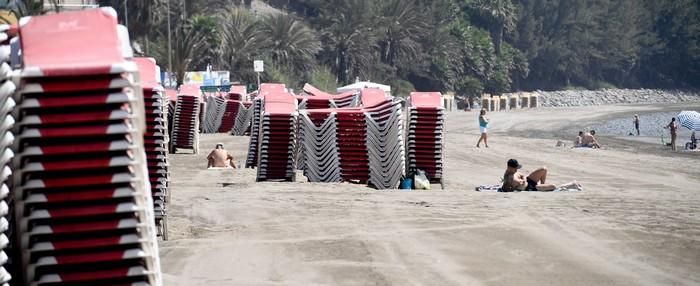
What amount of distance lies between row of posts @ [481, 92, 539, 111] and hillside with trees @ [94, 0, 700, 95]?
159 inches

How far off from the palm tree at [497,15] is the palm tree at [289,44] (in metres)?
39.2

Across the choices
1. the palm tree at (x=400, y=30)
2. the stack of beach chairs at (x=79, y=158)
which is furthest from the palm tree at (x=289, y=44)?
the stack of beach chairs at (x=79, y=158)

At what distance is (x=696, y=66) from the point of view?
127750 millimetres

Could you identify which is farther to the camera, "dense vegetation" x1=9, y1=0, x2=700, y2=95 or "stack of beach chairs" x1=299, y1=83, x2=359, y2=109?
"dense vegetation" x1=9, y1=0, x2=700, y2=95

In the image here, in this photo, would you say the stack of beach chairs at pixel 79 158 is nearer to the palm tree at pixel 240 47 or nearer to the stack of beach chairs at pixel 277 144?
the stack of beach chairs at pixel 277 144

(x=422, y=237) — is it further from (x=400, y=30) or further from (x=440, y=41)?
(x=440, y=41)

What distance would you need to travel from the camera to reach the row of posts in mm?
86500

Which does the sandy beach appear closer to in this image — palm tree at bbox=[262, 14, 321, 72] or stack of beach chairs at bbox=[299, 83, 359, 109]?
stack of beach chairs at bbox=[299, 83, 359, 109]

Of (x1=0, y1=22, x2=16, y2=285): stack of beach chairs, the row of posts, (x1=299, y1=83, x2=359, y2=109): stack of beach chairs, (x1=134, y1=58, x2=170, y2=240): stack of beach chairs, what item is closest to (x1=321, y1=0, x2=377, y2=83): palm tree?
the row of posts

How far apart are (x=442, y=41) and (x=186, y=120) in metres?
65.1

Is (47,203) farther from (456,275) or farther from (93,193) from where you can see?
(456,275)

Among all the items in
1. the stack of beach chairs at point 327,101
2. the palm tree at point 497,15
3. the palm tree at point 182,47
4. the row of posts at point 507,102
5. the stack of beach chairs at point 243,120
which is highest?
the palm tree at point 497,15

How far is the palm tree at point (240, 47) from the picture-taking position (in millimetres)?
66625

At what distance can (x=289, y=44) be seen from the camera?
72750mm
